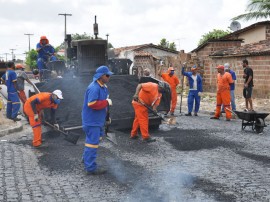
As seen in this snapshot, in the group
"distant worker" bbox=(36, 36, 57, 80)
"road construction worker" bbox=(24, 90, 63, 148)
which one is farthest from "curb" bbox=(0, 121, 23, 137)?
"distant worker" bbox=(36, 36, 57, 80)

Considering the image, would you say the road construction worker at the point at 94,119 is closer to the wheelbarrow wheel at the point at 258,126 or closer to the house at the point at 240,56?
the wheelbarrow wheel at the point at 258,126

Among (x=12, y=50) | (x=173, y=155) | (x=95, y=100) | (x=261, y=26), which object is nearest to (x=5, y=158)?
(x=95, y=100)

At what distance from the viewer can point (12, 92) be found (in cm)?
1228

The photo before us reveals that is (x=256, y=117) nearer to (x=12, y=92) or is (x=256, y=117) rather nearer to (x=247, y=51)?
(x=12, y=92)

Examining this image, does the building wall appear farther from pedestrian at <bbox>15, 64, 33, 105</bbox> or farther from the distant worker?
pedestrian at <bbox>15, 64, 33, 105</bbox>

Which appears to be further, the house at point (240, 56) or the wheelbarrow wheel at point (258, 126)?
the house at point (240, 56)

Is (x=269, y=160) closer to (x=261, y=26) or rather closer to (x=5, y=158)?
(x=5, y=158)

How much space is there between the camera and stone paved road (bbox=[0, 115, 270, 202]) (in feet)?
18.1

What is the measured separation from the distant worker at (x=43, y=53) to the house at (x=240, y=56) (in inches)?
385

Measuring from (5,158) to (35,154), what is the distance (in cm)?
63

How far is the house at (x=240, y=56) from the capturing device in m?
19.1

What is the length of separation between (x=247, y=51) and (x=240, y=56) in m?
0.45

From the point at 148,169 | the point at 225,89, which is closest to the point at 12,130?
the point at 148,169

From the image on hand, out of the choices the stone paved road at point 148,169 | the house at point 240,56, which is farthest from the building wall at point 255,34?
the stone paved road at point 148,169
